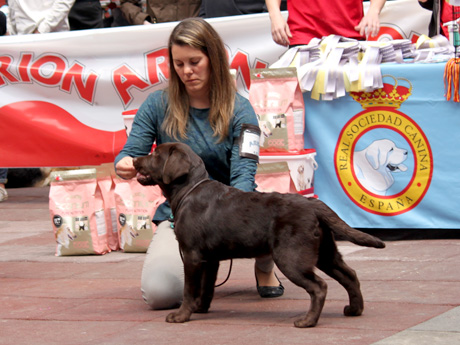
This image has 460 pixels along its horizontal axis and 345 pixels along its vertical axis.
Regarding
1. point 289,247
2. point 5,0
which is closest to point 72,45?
point 5,0

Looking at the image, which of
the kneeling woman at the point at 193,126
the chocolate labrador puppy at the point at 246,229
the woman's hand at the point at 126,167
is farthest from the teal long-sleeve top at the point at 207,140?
the chocolate labrador puppy at the point at 246,229

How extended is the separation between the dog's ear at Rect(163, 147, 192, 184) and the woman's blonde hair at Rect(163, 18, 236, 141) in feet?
1.50

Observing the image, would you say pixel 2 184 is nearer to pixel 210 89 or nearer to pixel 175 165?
pixel 210 89

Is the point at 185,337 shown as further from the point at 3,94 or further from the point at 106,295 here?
the point at 3,94

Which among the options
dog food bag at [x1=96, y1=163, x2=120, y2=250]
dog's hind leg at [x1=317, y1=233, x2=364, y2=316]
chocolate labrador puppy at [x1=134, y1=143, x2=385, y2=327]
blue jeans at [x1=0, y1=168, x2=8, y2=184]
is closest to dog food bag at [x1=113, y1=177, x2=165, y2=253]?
dog food bag at [x1=96, y1=163, x2=120, y2=250]

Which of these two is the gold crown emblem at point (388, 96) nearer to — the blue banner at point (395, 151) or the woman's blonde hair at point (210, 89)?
the blue banner at point (395, 151)

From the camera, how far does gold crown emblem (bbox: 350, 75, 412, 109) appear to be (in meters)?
6.23

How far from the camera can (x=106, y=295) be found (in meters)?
4.94

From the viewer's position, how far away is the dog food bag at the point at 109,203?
21.7ft

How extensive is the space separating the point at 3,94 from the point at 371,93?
4470mm

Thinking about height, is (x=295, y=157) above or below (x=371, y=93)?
below

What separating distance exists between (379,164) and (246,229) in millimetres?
2594

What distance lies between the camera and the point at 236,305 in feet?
14.9

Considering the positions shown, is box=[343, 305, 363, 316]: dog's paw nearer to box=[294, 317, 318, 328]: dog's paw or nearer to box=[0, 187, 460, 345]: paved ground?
box=[0, 187, 460, 345]: paved ground
